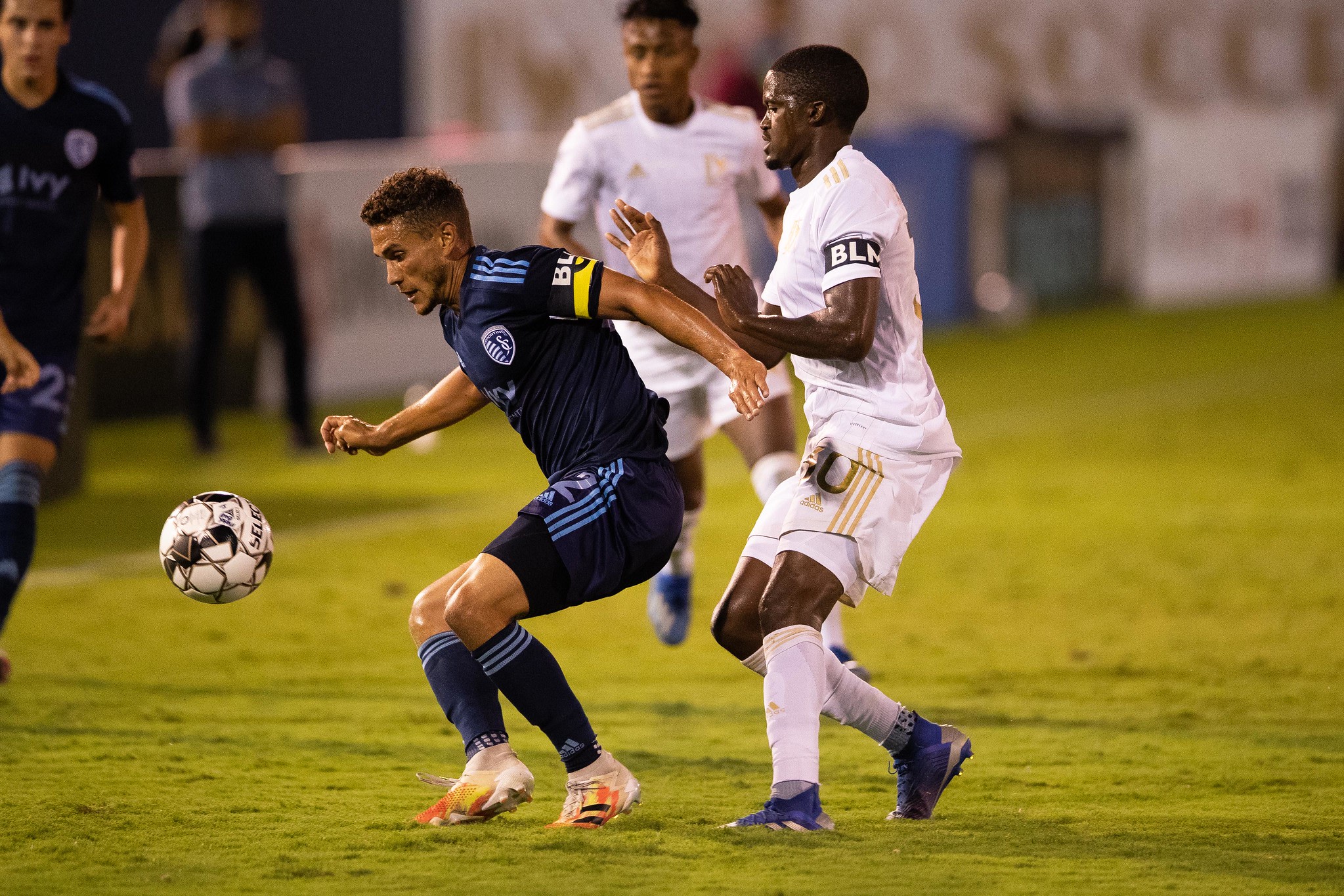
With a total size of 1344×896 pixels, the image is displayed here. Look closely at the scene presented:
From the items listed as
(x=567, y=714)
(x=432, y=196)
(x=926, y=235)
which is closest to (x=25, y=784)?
(x=567, y=714)

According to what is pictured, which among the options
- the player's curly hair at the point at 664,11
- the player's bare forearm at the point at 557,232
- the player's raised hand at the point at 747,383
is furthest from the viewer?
the player's bare forearm at the point at 557,232

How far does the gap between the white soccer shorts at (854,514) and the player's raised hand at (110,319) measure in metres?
2.74

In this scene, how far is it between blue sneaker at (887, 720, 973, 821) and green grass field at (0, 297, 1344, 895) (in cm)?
6

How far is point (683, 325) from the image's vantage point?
4.32m

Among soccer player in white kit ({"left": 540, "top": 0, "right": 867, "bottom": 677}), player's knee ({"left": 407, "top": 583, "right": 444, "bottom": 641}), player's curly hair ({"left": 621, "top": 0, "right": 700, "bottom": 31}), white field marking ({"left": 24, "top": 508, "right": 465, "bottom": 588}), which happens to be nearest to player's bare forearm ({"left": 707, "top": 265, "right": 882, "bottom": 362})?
player's knee ({"left": 407, "top": 583, "right": 444, "bottom": 641})

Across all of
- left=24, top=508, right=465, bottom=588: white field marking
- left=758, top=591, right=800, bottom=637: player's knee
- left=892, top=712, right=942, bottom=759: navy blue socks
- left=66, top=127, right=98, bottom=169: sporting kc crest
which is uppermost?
left=66, top=127, right=98, bottom=169: sporting kc crest

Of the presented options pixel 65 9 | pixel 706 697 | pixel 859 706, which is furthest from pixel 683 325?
pixel 65 9

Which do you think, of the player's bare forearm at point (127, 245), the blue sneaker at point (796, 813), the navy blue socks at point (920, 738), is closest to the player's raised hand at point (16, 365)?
the player's bare forearm at point (127, 245)

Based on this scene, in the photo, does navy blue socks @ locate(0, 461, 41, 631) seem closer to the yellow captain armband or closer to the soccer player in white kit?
the soccer player in white kit

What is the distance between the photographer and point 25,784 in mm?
4945

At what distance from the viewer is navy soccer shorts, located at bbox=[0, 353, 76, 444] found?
19.4ft

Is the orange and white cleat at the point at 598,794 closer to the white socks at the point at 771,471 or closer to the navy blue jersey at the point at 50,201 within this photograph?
the white socks at the point at 771,471

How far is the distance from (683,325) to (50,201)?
268 cm

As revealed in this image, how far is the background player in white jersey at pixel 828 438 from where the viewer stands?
14.3 ft
